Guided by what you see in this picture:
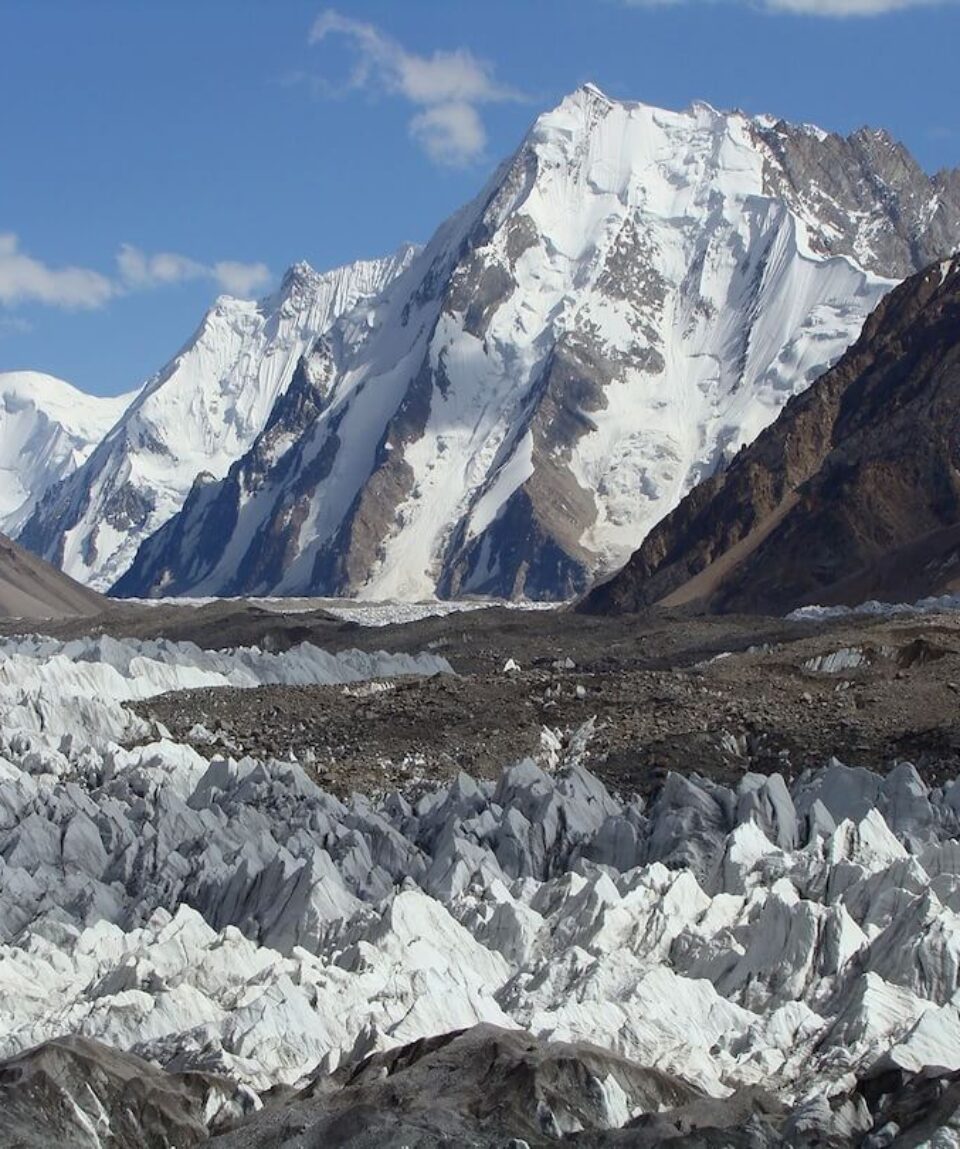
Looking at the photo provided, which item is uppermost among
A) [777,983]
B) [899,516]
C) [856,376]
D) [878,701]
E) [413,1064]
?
[856,376]

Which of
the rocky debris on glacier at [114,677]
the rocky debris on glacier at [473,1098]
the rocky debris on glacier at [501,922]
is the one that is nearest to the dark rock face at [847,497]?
the rocky debris on glacier at [114,677]

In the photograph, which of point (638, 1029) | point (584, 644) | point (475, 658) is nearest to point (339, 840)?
point (638, 1029)

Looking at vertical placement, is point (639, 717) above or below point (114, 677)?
above

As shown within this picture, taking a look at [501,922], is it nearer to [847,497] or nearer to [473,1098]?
[473,1098]


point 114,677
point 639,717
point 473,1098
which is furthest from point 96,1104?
point 114,677

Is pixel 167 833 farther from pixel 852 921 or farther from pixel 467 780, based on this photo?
pixel 852 921

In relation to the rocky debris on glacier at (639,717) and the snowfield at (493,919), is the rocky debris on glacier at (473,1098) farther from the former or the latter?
the rocky debris on glacier at (639,717)
